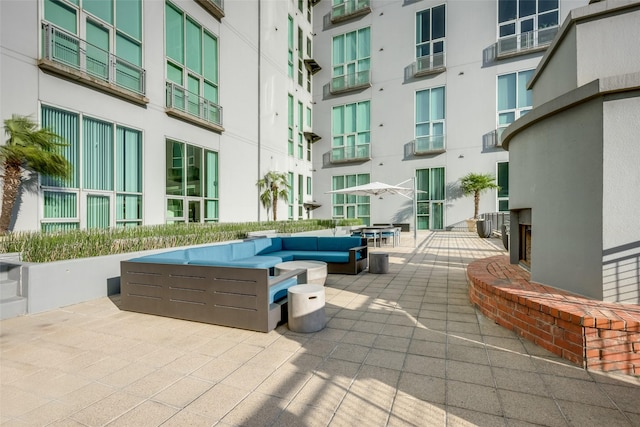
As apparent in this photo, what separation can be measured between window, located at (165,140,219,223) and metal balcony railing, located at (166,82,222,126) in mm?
1224

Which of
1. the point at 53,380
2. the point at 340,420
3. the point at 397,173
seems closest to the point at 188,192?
the point at 53,380

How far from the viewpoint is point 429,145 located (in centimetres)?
1869

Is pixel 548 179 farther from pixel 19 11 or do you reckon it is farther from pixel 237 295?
pixel 19 11

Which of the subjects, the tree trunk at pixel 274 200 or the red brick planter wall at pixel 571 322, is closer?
the red brick planter wall at pixel 571 322

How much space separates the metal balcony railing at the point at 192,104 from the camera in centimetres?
1014


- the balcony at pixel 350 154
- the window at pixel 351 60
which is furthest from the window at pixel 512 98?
the window at pixel 351 60

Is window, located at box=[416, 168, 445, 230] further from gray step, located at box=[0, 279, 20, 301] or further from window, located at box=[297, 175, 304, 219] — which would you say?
gray step, located at box=[0, 279, 20, 301]

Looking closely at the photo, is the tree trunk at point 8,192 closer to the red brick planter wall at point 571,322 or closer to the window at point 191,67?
the window at point 191,67

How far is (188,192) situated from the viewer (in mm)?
10844

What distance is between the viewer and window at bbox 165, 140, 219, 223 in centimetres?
1021

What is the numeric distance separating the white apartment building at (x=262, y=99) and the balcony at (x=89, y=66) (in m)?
0.03

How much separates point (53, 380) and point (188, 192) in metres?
8.95

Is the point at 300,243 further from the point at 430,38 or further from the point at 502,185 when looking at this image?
the point at 430,38

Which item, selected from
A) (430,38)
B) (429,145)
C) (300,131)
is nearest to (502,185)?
(429,145)
